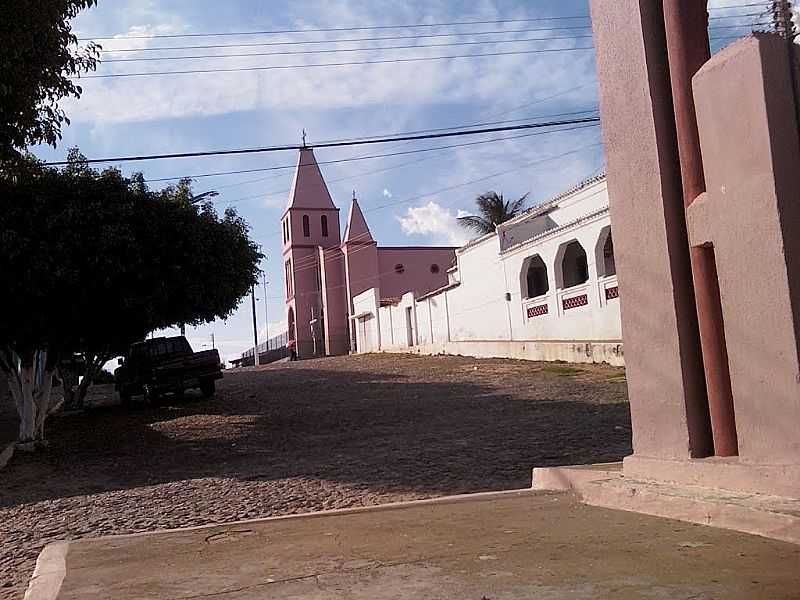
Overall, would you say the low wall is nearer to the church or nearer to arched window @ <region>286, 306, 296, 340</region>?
the church

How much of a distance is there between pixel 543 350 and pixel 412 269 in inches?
1059

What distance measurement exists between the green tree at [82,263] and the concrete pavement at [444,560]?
8133 mm

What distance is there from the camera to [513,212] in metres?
37.9

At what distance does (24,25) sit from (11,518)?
5.01 m

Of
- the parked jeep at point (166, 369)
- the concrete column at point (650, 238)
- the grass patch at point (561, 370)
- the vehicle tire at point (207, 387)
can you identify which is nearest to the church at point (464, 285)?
the grass patch at point (561, 370)

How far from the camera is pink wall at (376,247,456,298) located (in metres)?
49.2

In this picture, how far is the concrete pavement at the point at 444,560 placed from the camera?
3.38 metres

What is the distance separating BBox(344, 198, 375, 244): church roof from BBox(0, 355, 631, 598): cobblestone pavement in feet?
101

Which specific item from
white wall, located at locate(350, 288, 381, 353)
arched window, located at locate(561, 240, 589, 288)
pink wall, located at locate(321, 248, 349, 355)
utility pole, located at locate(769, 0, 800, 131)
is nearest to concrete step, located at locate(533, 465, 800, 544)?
utility pole, located at locate(769, 0, 800, 131)

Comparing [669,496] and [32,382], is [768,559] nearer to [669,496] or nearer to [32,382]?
[669,496]

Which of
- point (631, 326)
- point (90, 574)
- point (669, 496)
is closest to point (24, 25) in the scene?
point (90, 574)

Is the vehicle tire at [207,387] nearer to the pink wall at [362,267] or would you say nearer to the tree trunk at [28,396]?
the tree trunk at [28,396]

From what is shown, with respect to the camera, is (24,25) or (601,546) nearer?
(601,546)

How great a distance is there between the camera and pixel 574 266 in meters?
24.0
